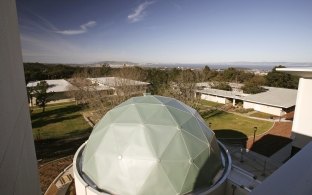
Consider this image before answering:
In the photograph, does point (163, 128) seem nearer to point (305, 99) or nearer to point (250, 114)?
point (305, 99)

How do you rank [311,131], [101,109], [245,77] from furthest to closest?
[245,77], [101,109], [311,131]

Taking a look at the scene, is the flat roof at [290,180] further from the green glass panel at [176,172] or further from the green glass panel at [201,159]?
the green glass panel at [201,159]

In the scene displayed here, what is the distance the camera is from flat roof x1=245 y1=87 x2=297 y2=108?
3826 cm

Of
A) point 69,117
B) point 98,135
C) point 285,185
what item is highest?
point 285,185

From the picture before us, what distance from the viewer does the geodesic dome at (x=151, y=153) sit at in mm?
8750

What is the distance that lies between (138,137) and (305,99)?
14.0m

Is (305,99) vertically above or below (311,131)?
above

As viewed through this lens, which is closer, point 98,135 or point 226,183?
point 226,183

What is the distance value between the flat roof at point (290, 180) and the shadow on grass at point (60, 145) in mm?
23340

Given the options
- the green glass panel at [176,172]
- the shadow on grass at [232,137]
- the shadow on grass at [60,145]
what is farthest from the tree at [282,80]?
the green glass panel at [176,172]

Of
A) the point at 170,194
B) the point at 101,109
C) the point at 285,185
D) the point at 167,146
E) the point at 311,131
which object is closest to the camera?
the point at 285,185

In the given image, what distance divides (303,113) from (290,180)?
16.7 metres


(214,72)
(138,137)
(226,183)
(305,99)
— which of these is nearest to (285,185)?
(138,137)

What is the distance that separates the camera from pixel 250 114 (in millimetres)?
38750
